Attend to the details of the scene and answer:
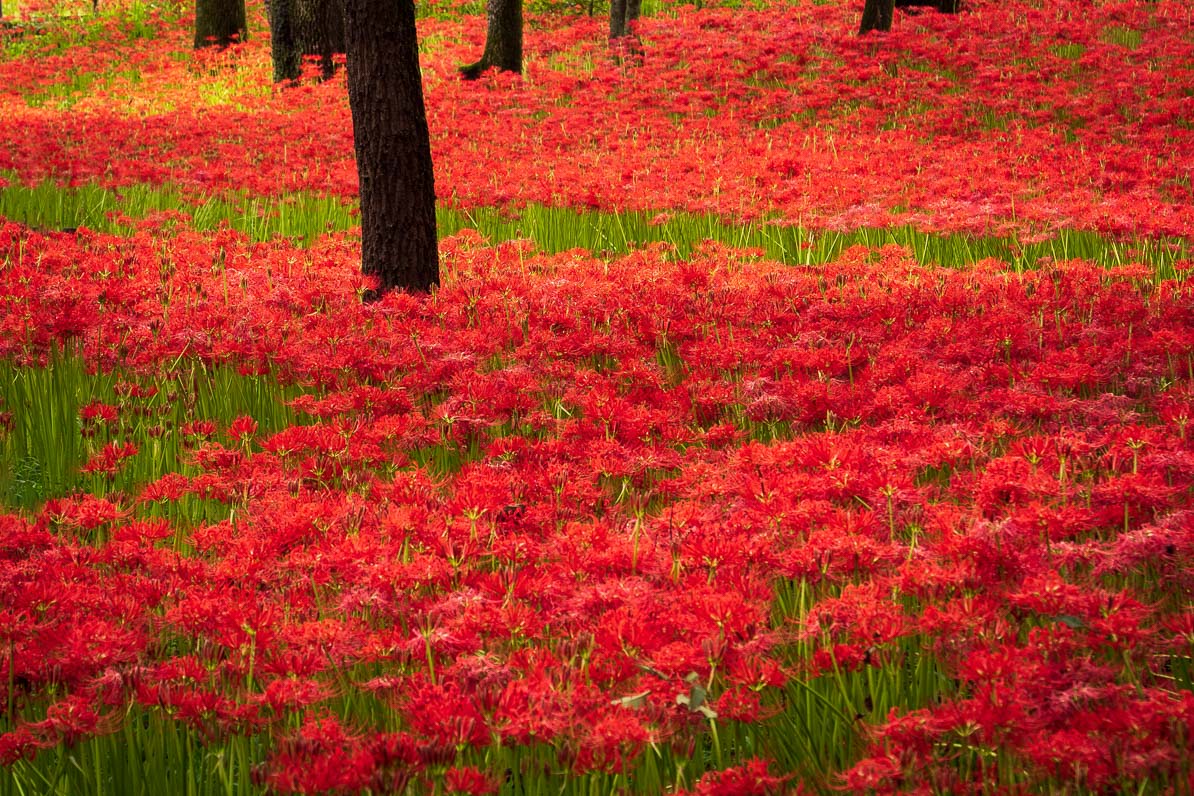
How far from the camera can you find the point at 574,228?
377 inches

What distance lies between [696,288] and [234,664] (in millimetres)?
4755

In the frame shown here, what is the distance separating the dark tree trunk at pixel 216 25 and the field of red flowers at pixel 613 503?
12.8 meters

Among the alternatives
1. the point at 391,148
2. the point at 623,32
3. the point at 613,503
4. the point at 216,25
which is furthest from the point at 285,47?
the point at 613,503

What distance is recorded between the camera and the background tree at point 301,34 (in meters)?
18.4

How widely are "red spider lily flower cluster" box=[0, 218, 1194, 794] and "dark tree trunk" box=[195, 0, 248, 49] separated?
18.0 meters

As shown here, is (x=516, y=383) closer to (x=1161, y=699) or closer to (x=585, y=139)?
(x=1161, y=699)

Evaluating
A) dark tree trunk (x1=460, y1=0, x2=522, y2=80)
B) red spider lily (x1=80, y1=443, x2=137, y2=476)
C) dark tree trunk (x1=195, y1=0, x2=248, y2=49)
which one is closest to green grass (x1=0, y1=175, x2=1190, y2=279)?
red spider lily (x1=80, y1=443, x2=137, y2=476)

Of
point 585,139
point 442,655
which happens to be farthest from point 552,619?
point 585,139

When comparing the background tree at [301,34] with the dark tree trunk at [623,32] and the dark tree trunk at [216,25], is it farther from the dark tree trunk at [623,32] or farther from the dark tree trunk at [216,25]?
the dark tree trunk at [623,32]

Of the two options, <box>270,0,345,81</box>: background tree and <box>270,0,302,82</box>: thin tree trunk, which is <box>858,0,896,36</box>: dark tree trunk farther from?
<box>270,0,302,82</box>: thin tree trunk

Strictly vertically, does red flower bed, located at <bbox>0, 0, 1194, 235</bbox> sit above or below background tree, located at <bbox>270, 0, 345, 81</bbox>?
below

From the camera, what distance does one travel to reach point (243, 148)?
1343 cm

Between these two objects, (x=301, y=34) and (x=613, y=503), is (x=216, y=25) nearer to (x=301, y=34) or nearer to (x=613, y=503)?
(x=301, y=34)

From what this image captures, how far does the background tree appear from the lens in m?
18.4
